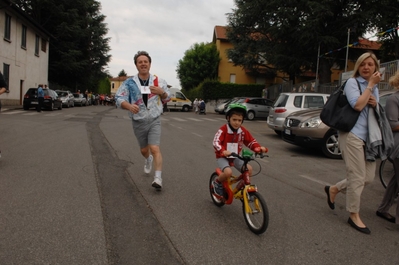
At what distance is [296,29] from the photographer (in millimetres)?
25266

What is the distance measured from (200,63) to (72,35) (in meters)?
18.1

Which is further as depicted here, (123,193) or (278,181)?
(278,181)

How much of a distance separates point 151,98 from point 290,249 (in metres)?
2.85

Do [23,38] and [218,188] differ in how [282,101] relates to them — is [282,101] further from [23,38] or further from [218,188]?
[23,38]

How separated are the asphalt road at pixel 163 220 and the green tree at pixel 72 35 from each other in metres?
34.2

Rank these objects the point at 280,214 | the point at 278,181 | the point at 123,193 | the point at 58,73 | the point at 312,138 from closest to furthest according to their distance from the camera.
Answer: the point at 280,214 → the point at 123,193 → the point at 278,181 → the point at 312,138 → the point at 58,73

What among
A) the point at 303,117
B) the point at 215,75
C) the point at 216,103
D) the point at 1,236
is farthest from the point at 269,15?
the point at 1,236

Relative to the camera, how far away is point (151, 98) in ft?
16.7

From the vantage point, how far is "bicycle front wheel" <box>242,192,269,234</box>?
3480 millimetres

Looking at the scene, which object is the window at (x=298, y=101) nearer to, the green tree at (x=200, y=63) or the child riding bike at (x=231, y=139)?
the child riding bike at (x=231, y=139)

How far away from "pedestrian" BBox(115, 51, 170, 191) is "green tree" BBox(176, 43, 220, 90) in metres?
44.3

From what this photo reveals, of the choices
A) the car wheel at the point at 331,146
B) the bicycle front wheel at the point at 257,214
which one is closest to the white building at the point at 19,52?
the car wheel at the point at 331,146

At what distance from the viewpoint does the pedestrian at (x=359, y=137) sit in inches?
153

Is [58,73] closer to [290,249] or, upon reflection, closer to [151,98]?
[151,98]
